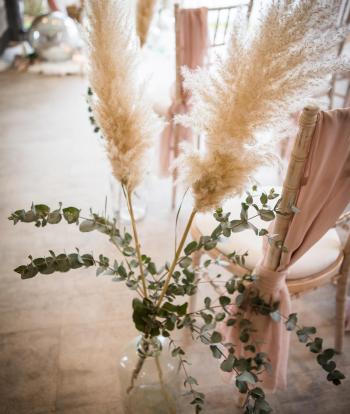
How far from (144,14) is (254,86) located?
4.05ft

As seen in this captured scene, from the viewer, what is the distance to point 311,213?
1.11 m

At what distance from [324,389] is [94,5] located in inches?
60.5

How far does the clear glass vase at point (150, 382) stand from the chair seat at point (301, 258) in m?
0.39

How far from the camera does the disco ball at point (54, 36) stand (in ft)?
12.4

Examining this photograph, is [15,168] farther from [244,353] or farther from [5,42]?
[5,42]

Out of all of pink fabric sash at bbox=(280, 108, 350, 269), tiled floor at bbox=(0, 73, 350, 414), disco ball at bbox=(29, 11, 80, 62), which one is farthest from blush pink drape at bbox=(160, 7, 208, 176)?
disco ball at bbox=(29, 11, 80, 62)

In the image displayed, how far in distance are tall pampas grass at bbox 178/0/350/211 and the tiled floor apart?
1.05 ft

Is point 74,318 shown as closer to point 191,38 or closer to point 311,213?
point 311,213

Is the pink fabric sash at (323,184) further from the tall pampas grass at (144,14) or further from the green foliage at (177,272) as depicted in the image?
the tall pampas grass at (144,14)

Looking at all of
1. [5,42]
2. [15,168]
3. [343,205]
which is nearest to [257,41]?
[343,205]

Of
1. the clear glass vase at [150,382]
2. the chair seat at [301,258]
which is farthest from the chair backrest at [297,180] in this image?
the clear glass vase at [150,382]

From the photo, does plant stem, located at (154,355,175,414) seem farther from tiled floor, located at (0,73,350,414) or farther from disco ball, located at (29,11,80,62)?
disco ball, located at (29,11,80,62)

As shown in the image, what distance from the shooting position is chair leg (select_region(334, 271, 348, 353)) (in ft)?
5.18

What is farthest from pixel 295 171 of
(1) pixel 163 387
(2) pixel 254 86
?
(1) pixel 163 387
